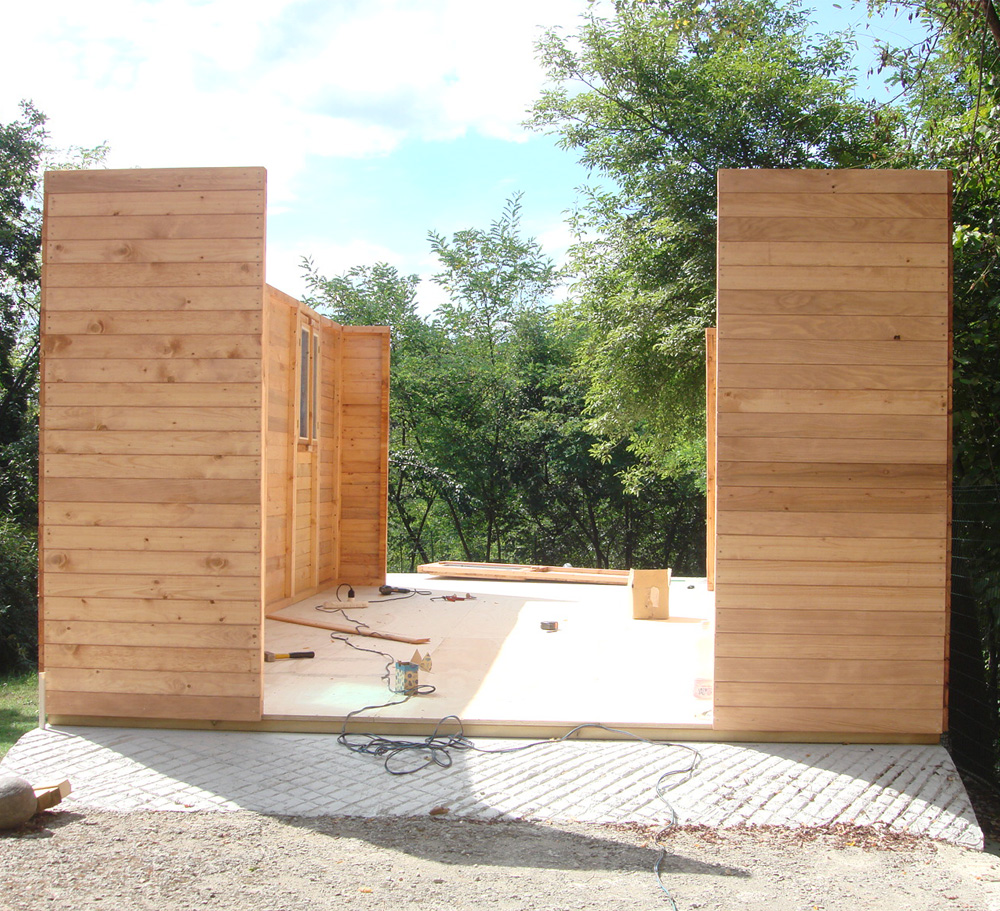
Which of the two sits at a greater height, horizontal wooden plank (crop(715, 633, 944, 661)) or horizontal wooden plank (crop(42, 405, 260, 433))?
horizontal wooden plank (crop(42, 405, 260, 433))

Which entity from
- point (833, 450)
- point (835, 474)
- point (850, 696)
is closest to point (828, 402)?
point (833, 450)

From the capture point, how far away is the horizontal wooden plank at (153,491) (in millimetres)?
4012

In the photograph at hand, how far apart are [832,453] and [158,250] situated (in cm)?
333

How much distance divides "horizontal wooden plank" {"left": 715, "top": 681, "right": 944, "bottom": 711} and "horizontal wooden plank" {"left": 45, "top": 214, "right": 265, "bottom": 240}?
127 inches

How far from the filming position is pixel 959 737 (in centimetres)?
427

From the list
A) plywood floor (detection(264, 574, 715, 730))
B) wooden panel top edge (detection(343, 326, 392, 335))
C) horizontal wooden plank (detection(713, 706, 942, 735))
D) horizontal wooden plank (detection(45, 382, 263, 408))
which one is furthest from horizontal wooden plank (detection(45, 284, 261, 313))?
wooden panel top edge (detection(343, 326, 392, 335))

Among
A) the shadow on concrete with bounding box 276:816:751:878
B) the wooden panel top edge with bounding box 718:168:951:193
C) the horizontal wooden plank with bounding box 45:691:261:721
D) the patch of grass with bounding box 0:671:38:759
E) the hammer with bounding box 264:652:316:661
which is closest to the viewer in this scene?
the shadow on concrete with bounding box 276:816:751:878

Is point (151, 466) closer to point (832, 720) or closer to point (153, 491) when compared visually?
point (153, 491)

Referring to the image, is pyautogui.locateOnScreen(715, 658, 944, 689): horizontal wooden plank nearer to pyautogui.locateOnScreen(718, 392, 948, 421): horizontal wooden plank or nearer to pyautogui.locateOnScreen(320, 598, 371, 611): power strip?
pyautogui.locateOnScreen(718, 392, 948, 421): horizontal wooden plank

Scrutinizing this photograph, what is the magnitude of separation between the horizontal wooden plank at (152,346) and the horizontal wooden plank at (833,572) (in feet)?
8.11

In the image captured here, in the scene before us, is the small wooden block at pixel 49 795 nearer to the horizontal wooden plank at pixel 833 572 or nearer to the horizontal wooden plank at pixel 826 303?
the horizontal wooden plank at pixel 833 572

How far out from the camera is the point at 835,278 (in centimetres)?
390

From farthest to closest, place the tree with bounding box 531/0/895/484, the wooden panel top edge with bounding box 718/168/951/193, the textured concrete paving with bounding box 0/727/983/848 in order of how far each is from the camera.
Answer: the tree with bounding box 531/0/895/484
the wooden panel top edge with bounding box 718/168/951/193
the textured concrete paving with bounding box 0/727/983/848

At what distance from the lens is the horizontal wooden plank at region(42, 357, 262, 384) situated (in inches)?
158
